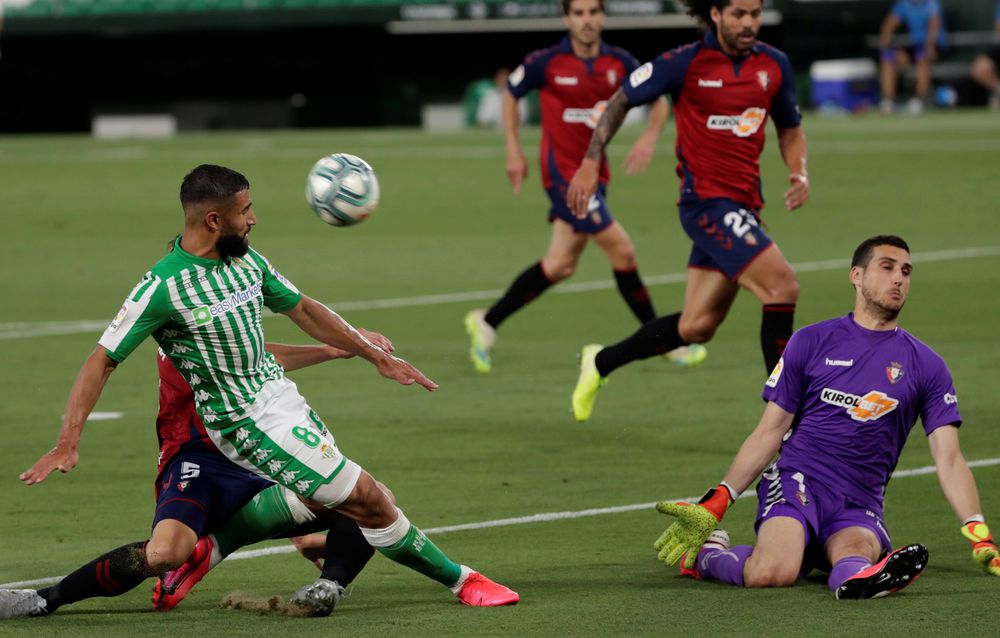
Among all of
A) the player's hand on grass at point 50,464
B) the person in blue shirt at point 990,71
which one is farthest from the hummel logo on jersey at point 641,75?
the person in blue shirt at point 990,71

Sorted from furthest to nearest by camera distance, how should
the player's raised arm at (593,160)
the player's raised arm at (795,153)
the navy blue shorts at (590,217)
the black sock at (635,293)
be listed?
the black sock at (635,293) → the navy blue shorts at (590,217) → the player's raised arm at (795,153) → the player's raised arm at (593,160)

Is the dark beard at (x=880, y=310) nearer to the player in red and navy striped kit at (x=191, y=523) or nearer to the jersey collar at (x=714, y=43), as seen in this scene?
the player in red and navy striped kit at (x=191, y=523)

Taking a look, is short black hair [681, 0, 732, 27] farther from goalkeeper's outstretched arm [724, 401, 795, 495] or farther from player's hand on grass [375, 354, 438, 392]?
player's hand on grass [375, 354, 438, 392]

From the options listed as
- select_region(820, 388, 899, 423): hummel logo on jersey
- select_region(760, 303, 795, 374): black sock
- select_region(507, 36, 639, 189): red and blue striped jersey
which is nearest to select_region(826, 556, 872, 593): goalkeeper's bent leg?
select_region(820, 388, 899, 423): hummel logo on jersey

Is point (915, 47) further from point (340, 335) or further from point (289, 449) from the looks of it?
point (289, 449)

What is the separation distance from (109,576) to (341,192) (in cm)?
218

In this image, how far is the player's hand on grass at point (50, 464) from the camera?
19.8 ft

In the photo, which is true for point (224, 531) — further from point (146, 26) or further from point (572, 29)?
point (146, 26)

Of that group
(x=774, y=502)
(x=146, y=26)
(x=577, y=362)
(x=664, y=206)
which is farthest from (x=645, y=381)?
(x=146, y=26)

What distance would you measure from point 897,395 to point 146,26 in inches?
1440

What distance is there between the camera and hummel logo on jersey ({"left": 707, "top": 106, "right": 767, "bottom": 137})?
10.1 metres

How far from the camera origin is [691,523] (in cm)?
692

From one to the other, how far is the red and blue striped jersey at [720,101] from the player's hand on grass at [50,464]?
4846mm

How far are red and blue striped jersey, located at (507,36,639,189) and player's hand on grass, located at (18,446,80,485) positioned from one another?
7517mm
